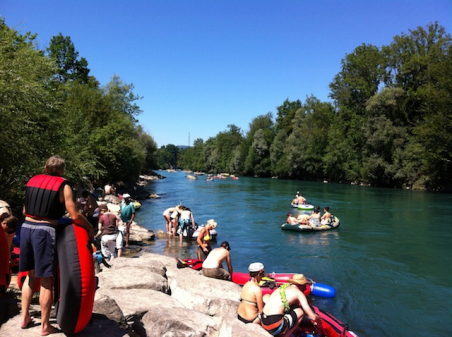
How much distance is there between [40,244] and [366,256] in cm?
1155

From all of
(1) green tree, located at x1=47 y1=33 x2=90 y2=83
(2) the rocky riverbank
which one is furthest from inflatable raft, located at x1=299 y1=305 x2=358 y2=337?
(1) green tree, located at x1=47 y1=33 x2=90 y2=83

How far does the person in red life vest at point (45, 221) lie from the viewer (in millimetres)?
3412

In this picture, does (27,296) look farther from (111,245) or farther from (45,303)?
(111,245)

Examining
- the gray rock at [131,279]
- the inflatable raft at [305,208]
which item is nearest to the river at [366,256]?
the inflatable raft at [305,208]

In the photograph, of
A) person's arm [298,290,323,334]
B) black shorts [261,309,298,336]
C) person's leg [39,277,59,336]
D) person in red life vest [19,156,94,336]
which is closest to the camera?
person in red life vest [19,156,94,336]

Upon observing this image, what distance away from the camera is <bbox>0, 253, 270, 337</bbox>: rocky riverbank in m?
4.16

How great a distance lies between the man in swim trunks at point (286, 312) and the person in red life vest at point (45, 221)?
3030 millimetres

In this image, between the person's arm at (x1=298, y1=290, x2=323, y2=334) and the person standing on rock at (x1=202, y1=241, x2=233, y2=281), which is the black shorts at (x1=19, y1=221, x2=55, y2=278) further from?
the person standing on rock at (x1=202, y1=241, x2=233, y2=281)

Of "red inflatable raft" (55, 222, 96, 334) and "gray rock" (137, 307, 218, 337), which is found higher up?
"red inflatable raft" (55, 222, 96, 334)

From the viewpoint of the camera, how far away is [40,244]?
3453 mm

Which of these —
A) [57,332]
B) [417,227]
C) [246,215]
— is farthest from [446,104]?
[57,332]

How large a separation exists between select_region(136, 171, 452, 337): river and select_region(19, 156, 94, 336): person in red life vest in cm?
590

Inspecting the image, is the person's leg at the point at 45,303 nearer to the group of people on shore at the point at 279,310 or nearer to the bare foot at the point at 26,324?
the bare foot at the point at 26,324

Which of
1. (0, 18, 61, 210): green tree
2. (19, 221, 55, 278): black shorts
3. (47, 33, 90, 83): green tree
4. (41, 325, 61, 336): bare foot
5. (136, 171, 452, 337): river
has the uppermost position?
(47, 33, 90, 83): green tree
